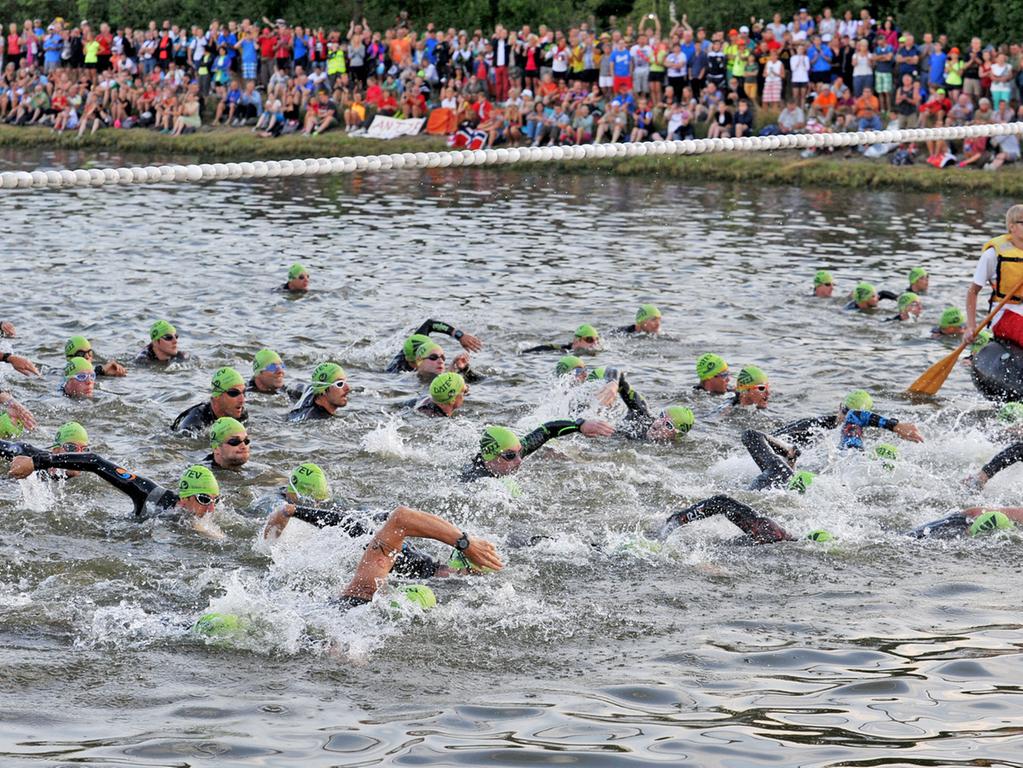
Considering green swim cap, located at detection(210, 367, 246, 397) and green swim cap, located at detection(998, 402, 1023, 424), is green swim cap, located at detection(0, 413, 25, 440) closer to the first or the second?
green swim cap, located at detection(210, 367, 246, 397)

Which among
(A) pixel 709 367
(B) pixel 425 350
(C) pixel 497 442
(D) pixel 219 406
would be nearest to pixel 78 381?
(D) pixel 219 406

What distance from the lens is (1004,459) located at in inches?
489

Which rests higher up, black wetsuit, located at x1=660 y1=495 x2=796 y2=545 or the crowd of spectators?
the crowd of spectators

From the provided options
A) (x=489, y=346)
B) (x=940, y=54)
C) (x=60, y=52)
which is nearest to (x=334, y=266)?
(x=489, y=346)

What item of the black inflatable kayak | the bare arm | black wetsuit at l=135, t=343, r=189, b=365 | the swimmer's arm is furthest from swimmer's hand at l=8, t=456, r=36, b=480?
the black inflatable kayak

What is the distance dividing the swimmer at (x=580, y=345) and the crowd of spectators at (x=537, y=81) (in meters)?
14.0

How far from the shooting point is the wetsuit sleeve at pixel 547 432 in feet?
42.4

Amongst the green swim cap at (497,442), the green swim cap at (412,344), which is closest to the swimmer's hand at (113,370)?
the green swim cap at (412,344)

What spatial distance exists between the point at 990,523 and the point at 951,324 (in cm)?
800

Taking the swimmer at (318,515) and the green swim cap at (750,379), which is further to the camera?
the green swim cap at (750,379)

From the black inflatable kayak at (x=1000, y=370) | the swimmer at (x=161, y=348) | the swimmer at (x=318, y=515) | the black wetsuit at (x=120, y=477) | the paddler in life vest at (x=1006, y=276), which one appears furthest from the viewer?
the swimmer at (x=161, y=348)

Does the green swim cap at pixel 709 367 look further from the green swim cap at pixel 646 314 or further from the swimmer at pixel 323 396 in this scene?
the swimmer at pixel 323 396

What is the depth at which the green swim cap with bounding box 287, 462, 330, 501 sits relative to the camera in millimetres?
11836

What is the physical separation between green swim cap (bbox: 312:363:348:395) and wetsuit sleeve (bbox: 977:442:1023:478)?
6137 millimetres
